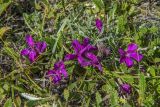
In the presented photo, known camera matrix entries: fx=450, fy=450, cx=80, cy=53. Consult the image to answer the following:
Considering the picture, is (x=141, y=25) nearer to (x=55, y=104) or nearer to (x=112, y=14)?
(x=112, y=14)

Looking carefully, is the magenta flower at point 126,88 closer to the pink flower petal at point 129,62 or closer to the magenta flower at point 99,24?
the pink flower petal at point 129,62

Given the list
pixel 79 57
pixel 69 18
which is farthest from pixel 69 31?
pixel 79 57

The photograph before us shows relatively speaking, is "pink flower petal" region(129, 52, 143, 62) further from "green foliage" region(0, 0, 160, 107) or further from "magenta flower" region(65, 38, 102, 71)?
"magenta flower" region(65, 38, 102, 71)

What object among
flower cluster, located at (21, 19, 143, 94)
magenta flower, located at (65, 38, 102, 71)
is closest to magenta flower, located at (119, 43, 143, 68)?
flower cluster, located at (21, 19, 143, 94)

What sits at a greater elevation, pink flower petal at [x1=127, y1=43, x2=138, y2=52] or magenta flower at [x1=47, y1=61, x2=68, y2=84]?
pink flower petal at [x1=127, y1=43, x2=138, y2=52]

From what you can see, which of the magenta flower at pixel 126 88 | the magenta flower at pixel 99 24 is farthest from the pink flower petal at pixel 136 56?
the magenta flower at pixel 99 24

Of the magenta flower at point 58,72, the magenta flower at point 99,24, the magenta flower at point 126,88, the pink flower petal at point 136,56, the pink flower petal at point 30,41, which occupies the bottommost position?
the magenta flower at point 126,88
